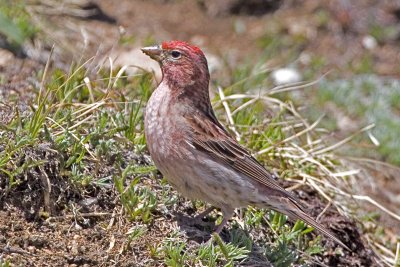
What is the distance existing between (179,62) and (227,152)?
715mm

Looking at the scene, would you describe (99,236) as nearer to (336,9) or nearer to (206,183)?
(206,183)

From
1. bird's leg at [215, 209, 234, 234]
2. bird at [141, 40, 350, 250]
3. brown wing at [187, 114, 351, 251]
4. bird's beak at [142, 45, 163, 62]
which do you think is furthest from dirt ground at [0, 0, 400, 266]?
bird's beak at [142, 45, 163, 62]

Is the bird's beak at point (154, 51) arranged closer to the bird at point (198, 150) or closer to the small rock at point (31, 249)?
the bird at point (198, 150)

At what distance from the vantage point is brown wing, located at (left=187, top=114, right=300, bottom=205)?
5680 mm

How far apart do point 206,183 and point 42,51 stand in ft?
9.76

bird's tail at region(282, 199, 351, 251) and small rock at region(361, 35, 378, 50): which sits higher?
bird's tail at region(282, 199, 351, 251)

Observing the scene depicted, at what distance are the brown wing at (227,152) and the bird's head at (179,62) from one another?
0.90ft

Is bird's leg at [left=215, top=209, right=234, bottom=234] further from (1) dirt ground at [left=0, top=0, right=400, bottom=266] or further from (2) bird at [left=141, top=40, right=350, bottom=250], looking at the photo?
(1) dirt ground at [left=0, top=0, right=400, bottom=266]

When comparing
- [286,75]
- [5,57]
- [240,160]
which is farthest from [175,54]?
[286,75]

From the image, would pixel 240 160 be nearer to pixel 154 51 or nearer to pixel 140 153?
pixel 140 153

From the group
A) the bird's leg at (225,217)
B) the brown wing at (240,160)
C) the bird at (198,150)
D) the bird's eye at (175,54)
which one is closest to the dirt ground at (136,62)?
the bird's leg at (225,217)

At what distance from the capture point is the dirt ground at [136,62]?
16.8 feet

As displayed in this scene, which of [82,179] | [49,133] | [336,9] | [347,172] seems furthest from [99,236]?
[336,9]

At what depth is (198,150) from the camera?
5605 millimetres
